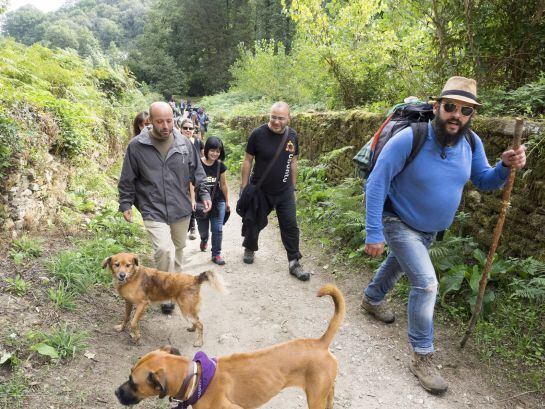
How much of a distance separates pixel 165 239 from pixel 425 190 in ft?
9.24

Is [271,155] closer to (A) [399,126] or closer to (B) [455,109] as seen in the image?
(A) [399,126]

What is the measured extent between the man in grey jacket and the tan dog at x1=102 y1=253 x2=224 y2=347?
32 cm

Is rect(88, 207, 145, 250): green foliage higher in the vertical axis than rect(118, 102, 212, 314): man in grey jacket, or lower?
lower

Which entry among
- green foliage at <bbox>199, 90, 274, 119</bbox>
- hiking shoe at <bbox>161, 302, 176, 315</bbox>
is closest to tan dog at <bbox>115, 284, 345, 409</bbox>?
hiking shoe at <bbox>161, 302, 176, 315</bbox>

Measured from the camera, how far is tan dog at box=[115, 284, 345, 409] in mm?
2473

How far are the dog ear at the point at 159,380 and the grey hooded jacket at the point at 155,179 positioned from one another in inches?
85.4

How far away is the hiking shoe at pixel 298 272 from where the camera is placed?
5.83 m

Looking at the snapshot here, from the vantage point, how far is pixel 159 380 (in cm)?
242

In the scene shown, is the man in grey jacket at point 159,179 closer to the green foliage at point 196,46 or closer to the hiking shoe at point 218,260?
the hiking shoe at point 218,260

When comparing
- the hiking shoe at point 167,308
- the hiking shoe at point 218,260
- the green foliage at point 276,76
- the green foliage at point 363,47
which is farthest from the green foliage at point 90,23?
the hiking shoe at point 167,308

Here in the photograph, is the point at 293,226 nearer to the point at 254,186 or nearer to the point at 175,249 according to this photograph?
the point at 254,186

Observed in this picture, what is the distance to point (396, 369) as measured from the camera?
3.80m

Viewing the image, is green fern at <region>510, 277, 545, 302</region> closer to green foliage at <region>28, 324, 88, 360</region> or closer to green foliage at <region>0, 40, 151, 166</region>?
green foliage at <region>28, 324, 88, 360</region>

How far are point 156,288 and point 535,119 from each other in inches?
187
